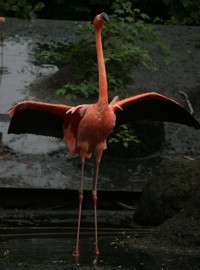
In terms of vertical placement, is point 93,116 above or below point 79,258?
above

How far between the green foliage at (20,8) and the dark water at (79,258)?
7486 mm

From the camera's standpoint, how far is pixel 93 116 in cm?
1036

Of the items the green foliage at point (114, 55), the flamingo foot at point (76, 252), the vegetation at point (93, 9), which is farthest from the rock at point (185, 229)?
the vegetation at point (93, 9)

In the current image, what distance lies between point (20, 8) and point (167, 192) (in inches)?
253

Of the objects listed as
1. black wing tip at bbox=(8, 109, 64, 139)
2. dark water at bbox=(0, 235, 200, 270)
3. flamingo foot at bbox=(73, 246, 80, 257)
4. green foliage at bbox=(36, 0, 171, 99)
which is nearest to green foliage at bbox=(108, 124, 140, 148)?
green foliage at bbox=(36, 0, 171, 99)

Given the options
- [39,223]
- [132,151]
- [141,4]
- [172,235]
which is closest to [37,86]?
[132,151]

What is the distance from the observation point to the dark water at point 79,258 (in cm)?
859

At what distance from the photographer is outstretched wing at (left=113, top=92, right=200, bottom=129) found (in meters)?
11.3

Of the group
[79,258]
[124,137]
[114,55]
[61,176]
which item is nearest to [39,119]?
[61,176]

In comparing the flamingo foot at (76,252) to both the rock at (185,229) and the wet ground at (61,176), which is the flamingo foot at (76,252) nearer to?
the wet ground at (61,176)

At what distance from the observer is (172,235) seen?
9.66 meters

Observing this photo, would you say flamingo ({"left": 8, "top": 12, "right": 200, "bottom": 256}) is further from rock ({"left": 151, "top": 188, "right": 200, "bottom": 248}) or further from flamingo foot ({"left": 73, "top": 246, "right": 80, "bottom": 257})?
rock ({"left": 151, "top": 188, "right": 200, "bottom": 248})

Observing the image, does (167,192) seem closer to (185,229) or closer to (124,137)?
(124,137)

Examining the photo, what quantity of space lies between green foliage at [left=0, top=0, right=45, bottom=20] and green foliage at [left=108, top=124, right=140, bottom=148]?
405cm
